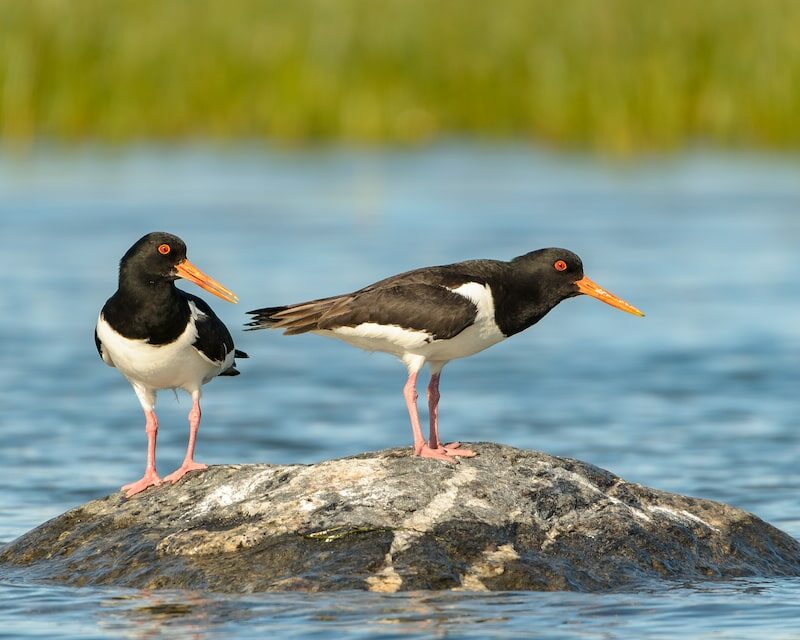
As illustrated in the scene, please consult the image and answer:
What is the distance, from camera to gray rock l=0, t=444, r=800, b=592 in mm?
8867

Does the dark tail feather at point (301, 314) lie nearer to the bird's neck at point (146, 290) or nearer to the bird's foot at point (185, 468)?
the bird's neck at point (146, 290)

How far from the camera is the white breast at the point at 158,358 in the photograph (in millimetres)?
9703

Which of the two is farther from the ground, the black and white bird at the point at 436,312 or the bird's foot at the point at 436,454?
the black and white bird at the point at 436,312

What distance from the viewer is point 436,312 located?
31.4 ft

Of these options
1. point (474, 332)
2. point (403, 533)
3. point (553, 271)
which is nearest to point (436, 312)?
point (474, 332)

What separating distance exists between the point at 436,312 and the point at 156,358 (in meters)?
1.67

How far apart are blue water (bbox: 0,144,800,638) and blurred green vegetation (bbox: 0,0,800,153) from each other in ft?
3.14

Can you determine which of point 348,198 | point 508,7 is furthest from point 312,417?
point 508,7

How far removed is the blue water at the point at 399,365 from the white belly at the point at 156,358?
4.55 feet

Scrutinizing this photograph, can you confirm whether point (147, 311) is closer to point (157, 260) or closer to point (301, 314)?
point (157, 260)

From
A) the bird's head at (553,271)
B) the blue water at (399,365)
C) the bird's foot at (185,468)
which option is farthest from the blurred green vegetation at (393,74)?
the bird's foot at (185,468)

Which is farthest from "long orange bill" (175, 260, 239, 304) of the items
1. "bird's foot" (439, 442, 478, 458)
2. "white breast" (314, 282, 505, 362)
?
"bird's foot" (439, 442, 478, 458)

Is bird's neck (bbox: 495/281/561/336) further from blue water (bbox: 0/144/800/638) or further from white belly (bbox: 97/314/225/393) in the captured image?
blue water (bbox: 0/144/800/638)

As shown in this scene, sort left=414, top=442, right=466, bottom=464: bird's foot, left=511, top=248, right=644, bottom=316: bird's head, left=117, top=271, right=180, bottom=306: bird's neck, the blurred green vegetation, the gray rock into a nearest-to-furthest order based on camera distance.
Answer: the gray rock, left=414, top=442, right=466, bottom=464: bird's foot, left=117, top=271, right=180, bottom=306: bird's neck, left=511, top=248, right=644, bottom=316: bird's head, the blurred green vegetation
